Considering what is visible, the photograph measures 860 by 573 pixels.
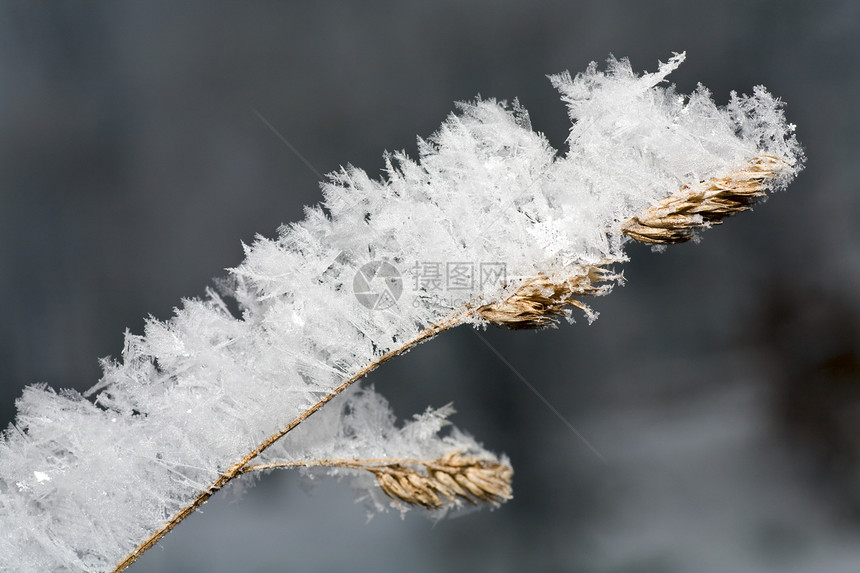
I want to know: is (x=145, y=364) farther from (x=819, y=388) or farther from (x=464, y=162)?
(x=819, y=388)

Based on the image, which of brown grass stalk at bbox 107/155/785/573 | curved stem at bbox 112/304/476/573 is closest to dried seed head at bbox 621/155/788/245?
brown grass stalk at bbox 107/155/785/573

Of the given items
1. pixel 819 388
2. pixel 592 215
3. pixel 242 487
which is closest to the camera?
pixel 592 215

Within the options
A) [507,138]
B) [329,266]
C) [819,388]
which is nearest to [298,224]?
[329,266]

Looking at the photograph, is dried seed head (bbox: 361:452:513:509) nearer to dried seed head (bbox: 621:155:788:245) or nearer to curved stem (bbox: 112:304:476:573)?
curved stem (bbox: 112:304:476:573)

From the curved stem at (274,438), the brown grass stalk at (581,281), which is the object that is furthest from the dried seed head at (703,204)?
the curved stem at (274,438)

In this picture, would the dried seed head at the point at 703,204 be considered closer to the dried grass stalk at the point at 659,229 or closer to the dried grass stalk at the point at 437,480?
the dried grass stalk at the point at 659,229

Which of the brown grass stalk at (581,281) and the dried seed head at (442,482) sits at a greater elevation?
the brown grass stalk at (581,281)

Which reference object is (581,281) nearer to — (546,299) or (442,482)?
(546,299)

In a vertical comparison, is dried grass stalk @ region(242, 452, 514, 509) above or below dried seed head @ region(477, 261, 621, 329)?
below

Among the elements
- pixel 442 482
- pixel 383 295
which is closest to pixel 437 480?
pixel 442 482
